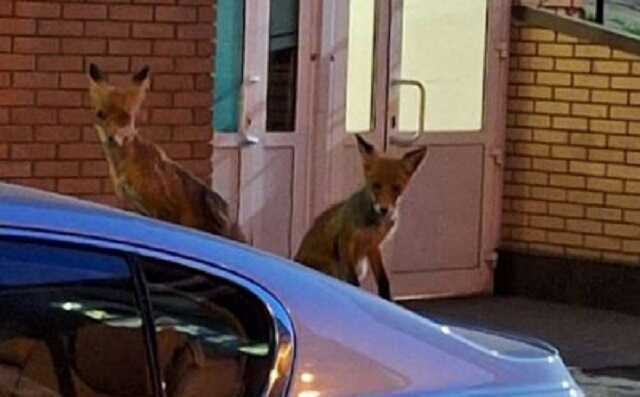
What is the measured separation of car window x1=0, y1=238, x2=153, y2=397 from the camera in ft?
12.1

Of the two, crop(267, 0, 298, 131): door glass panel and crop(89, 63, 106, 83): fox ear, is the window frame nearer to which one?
crop(89, 63, 106, 83): fox ear

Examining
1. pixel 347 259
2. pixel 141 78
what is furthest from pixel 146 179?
pixel 347 259

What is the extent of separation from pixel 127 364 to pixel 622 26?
9.98 m

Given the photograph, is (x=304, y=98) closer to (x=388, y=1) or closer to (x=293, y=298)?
(x=388, y=1)

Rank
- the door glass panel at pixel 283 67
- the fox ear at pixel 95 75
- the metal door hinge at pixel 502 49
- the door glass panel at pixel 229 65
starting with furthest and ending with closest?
1. the metal door hinge at pixel 502 49
2. the door glass panel at pixel 283 67
3. the door glass panel at pixel 229 65
4. the fox ear at pixel 95 75

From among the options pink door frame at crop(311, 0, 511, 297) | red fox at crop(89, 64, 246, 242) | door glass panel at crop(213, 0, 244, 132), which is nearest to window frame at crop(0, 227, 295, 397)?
red fox at crop(89, 64, 246, 242)

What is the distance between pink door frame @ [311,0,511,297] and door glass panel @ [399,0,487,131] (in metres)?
0.07

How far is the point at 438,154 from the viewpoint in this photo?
12.4 meters

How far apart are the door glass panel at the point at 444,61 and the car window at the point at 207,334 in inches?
325

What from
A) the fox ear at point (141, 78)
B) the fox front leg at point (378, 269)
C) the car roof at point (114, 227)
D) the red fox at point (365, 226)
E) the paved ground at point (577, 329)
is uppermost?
the fox ear at point (141, 78)

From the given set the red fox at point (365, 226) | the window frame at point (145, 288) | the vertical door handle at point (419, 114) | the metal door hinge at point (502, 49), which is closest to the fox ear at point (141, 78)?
the red fox at point (365, 226)

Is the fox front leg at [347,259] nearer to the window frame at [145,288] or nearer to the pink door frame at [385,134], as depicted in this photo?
the pink door frame at [385,134]

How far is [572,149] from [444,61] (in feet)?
3.33

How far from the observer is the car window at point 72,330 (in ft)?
12.1
